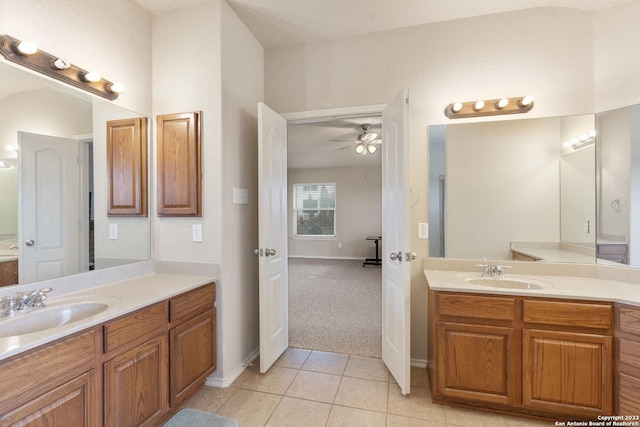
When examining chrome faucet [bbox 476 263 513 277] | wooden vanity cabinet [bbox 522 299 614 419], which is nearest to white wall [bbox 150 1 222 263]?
chrome faucet [bbox 476 263 513 277]

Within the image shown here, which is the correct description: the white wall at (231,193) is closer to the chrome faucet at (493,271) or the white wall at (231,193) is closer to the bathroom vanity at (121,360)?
the bathroom vanity at (121,360)

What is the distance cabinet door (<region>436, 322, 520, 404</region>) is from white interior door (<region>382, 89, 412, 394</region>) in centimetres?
24

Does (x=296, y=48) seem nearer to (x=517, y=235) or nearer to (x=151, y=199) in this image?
(x=151, y=199)

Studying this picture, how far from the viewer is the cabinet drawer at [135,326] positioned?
1351 mm

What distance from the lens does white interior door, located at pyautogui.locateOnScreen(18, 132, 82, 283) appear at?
150 centimetres

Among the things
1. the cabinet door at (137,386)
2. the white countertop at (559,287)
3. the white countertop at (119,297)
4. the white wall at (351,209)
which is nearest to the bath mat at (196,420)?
the cabinet door at (137,386)

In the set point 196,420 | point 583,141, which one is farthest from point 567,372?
point 196,420

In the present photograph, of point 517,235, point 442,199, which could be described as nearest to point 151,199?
point 442,199

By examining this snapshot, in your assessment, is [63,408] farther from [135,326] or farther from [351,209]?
[351,209]

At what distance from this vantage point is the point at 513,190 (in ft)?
7.47

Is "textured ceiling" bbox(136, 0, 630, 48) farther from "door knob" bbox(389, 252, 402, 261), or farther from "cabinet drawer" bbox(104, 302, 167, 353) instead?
"cabinet drawer" bbox(104, 302, 167, 353)

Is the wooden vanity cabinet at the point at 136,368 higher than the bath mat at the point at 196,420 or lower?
higher

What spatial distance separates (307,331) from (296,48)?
114 inches

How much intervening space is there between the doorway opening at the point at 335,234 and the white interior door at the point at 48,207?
1.77 m
